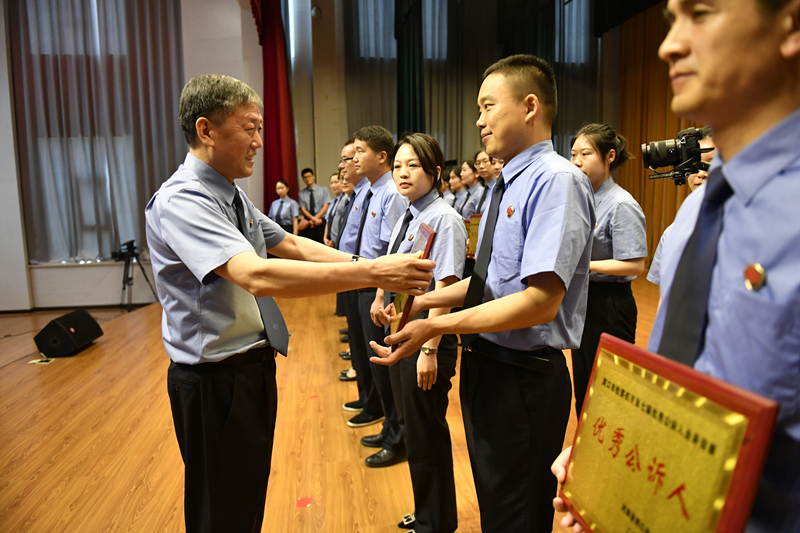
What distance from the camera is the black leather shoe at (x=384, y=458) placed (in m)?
2.51

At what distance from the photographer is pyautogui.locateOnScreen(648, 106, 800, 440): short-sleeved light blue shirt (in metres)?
0.49

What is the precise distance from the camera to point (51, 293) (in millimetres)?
6895

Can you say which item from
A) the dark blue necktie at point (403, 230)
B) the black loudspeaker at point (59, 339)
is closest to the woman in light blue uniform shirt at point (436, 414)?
the dark blue necktie at point (403, 230)

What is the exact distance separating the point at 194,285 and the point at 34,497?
1.80m

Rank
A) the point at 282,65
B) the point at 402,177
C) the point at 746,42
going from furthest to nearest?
the point at 282,65
the point at 402,177
the point at 746,42

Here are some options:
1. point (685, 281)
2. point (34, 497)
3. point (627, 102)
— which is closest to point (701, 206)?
point (685, 281)

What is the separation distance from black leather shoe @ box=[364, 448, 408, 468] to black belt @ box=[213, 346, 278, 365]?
4.05 feet

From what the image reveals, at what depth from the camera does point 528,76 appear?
4.33ft

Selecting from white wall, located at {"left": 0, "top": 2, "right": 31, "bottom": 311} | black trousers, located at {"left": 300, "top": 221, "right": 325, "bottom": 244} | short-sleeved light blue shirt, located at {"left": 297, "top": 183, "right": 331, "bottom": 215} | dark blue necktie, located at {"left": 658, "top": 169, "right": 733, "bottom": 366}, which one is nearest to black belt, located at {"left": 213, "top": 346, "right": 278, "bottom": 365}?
dark blue necktie, located at {"left": 658, "top": 169, "right": 733, "bottom": 366}

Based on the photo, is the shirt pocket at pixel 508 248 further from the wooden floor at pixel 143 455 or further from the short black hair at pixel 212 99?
the wooden floor at pixel 143 455

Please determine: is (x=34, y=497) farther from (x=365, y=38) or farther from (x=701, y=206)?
(x=365, y=38)

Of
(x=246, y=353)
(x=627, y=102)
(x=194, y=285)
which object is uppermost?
(x=627, y=102)

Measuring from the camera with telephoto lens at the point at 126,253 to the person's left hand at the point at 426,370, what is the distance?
645 centimetres

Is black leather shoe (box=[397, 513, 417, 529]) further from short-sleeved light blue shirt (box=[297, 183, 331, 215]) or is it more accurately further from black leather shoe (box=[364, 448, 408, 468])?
short-sleeved light blue shirt (box=[297, 183, 331, 215])
